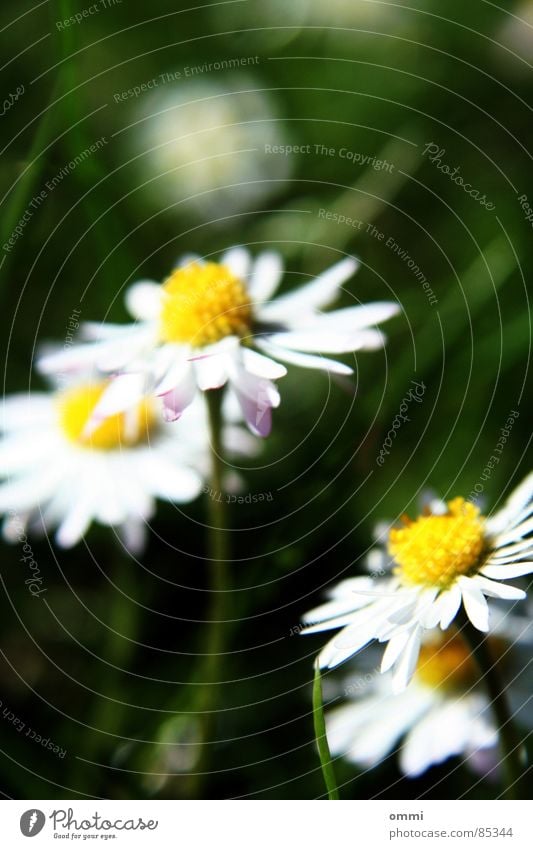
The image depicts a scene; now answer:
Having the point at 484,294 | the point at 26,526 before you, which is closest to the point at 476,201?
the point at 484,294

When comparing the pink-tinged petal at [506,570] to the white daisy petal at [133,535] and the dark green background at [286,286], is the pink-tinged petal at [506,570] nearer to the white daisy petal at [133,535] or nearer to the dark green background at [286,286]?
the dark green background at [286,286]

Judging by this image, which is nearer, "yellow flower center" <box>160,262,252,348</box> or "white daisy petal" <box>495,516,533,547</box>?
"white daisy petal" <box>495,516,533,547</box>

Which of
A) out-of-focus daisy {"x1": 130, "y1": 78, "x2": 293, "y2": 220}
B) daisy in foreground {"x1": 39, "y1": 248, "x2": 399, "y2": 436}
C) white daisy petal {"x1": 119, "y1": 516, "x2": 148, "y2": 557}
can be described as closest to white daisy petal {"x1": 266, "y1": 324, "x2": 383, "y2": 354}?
daisy in foreground {"x1": 39, "y1": 248, "x2": 399, "y2": 436}

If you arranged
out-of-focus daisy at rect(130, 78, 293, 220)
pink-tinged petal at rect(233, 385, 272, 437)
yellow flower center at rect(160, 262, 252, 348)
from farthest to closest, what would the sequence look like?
out-of-focus daisy at rect(130, 78, 293, 220) → yellow flower center at rect(160, 262, 252, 348) → pink-tinged petal at rect(233, 385, 272, 437)

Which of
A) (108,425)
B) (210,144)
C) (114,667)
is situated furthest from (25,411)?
(210,144)

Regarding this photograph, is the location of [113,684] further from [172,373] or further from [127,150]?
[127,150]

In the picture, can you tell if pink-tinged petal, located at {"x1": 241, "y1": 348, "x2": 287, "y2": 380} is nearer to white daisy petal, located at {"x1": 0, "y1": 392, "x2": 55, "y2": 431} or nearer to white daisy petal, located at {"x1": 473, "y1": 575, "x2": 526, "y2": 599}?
white daisy petal, located at {"x1": 473, "y1": 575, "x2": 526, "y2": 599}

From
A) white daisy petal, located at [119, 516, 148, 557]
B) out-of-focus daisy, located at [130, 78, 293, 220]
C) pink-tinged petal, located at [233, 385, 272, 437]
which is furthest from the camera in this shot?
out-of-focus daisy, located at [130, 78, 293, 220]
